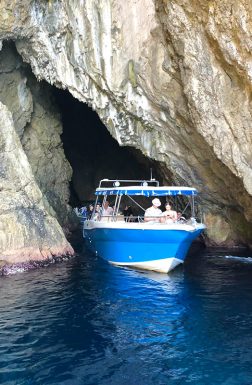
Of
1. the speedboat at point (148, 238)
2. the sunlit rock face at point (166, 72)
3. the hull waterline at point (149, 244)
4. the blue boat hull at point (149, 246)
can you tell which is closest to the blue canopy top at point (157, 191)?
the speedboat at point (148, 238)

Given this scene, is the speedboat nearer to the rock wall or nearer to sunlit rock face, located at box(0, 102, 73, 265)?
sunlit rock face, located at box(0, 102, 73, 265)

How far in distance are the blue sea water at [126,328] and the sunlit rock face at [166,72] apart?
5557 millimetres

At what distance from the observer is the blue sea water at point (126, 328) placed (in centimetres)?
918

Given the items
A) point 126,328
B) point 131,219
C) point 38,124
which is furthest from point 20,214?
point 126,328

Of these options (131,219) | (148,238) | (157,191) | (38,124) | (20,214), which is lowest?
(148,238)

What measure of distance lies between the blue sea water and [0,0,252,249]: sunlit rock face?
18.2 ft

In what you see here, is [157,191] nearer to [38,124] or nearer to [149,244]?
[149,244]

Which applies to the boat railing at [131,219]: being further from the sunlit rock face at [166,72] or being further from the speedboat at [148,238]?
the sunlit rock face at [166,72]

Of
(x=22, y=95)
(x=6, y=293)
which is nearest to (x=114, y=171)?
(x=22, y=95)

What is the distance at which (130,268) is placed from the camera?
19.8 metres

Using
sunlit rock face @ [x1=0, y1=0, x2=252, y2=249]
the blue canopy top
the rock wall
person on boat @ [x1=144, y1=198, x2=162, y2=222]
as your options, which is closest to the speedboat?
the blue canopy top

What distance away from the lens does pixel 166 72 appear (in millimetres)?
19031

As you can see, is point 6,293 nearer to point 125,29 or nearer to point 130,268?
point 130,268

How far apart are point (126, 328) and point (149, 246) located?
23.2 ft
